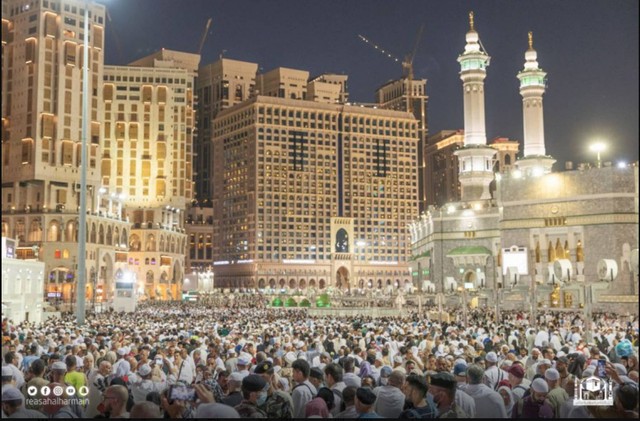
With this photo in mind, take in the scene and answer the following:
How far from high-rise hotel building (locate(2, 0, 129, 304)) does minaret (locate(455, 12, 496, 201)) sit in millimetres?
48594

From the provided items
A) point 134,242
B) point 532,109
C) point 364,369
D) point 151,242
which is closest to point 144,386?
point 364,369

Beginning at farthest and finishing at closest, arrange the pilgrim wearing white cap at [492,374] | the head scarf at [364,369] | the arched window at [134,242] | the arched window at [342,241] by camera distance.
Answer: the arched window at [342,241]
the arched window at [134,242]
the head scarf at [364,369]
the pilgrim wearing white cap at [492,374]

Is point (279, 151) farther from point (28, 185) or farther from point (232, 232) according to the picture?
point (28, 185)

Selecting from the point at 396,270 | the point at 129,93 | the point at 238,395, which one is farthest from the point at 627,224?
the point at 396,270

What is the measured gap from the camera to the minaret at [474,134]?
261 feet

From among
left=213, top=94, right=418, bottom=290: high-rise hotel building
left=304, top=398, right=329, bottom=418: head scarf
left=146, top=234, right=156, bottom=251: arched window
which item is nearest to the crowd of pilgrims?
left=304, top=398, right=329, bottom=418: head scarf

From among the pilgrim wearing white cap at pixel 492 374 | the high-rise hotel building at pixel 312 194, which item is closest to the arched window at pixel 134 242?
the high-rise hotel building at pixel 312 194

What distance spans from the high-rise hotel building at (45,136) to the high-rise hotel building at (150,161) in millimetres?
23746

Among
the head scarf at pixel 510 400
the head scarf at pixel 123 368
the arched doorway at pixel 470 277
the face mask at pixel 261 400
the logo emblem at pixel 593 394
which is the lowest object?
the head scarf at pixel 510 400

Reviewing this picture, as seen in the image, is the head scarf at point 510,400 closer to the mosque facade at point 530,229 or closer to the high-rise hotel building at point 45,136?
the mosque facade at point 530,229

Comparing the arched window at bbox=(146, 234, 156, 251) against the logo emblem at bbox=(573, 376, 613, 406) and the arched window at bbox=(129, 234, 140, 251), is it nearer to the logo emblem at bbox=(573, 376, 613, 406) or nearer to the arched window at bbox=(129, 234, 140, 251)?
the arched window at bbox=(129, 234, 140, 251)

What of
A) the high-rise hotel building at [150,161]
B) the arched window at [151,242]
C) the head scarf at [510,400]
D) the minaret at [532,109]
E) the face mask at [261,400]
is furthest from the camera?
the high-rise hotel building at [150,161]

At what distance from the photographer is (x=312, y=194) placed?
15425cm

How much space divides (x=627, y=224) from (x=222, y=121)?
122 meters
